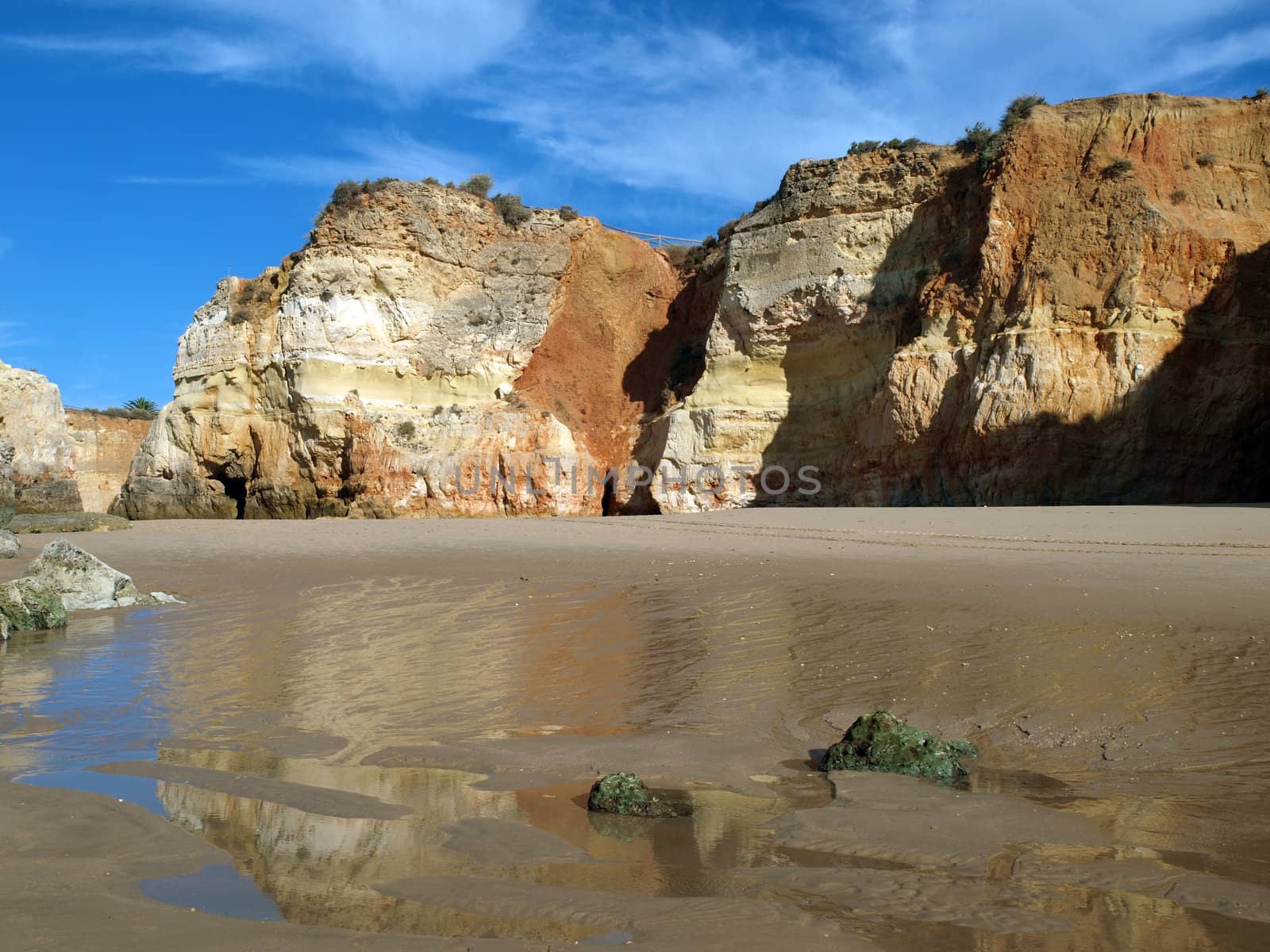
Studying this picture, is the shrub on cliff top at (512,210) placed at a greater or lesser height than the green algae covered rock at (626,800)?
greater

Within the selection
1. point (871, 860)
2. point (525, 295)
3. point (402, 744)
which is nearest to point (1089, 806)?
point (871, 860)

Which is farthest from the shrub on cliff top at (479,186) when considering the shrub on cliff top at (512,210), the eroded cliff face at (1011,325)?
the eroded cliff face at (1011,325)

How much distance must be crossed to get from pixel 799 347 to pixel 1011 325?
21.1 feet

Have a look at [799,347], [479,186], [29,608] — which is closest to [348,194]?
[479,186]

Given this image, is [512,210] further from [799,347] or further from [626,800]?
[626,800]

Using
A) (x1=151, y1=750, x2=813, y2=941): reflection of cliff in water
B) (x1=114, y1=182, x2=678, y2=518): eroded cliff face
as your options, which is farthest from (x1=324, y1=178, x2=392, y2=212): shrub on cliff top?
(x1=151, y1=750, x2=813, y2=941): reflection of cliff in water

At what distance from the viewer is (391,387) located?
2681 centimetres

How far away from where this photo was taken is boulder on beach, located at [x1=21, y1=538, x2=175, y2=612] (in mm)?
9250

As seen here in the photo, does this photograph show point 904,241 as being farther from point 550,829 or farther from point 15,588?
point 550,829

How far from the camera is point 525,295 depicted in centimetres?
2912

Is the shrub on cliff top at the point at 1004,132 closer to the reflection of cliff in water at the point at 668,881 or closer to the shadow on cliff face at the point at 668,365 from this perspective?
the shadow on cliff face at the point at 668,365

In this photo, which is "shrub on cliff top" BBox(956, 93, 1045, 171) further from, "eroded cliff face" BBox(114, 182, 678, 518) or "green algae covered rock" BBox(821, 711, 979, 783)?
"green algae covered rock" BBox(821, 711, 979, 783)

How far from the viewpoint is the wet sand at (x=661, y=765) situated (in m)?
2.46

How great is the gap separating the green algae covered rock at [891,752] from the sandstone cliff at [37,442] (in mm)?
24129
